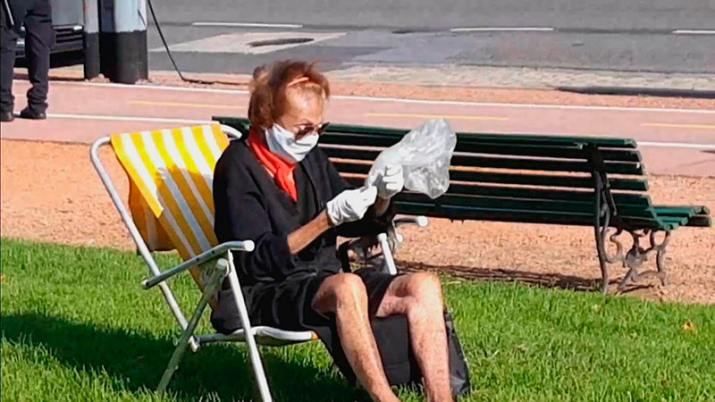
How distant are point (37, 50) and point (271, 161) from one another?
7818mm

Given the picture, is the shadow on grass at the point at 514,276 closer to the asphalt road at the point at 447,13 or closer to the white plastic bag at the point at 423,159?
the white plastic bag at the point at 423,159

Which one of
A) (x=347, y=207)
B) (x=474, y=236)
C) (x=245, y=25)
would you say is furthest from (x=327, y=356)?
(x=245, y=25)

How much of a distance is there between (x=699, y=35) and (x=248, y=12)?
733 centimetres

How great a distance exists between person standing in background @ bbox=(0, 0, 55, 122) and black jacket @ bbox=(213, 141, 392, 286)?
298 inches

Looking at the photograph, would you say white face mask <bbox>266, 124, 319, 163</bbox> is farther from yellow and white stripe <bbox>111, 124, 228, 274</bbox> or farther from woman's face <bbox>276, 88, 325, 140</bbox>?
yellow and white stripe <bbox>111, 124, 228, 274</bbox>

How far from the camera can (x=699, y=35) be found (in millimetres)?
16531

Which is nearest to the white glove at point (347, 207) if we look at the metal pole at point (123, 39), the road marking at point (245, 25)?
the metal pole at point (123, 39)

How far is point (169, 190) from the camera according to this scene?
5664 mm

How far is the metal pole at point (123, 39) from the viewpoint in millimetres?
14633

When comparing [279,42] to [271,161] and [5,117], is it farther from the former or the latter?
[271,161]

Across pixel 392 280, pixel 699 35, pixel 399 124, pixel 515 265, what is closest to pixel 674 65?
pixel 699 35

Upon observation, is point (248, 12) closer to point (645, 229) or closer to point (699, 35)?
point (699, 35)

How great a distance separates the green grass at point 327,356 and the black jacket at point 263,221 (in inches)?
18.9

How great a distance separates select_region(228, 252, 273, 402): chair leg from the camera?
473 cm
